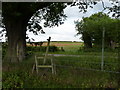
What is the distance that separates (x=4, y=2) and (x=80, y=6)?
6.04m

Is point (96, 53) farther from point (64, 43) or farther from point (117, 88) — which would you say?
point (117, 88)

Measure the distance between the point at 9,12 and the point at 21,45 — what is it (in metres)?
4.36

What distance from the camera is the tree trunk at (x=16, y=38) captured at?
17.0m

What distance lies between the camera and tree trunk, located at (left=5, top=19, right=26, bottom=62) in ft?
55.6

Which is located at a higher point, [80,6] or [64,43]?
[80,6]

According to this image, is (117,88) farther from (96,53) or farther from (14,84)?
(96,53)

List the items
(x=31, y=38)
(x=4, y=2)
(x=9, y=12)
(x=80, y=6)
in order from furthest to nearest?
(x=31, y=38) → (x=80, y=6) → (x=9, y=12) → (x=4, y=2)

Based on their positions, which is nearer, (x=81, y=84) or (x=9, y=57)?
(x=81, y=84)

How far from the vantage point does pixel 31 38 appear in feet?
67.4

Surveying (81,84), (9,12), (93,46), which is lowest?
(81,84)

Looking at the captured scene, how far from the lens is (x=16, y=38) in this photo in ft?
55.9

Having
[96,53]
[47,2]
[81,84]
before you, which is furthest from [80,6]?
[81,84]

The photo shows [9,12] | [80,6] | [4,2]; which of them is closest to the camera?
[4,2]

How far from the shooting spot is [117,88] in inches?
270
